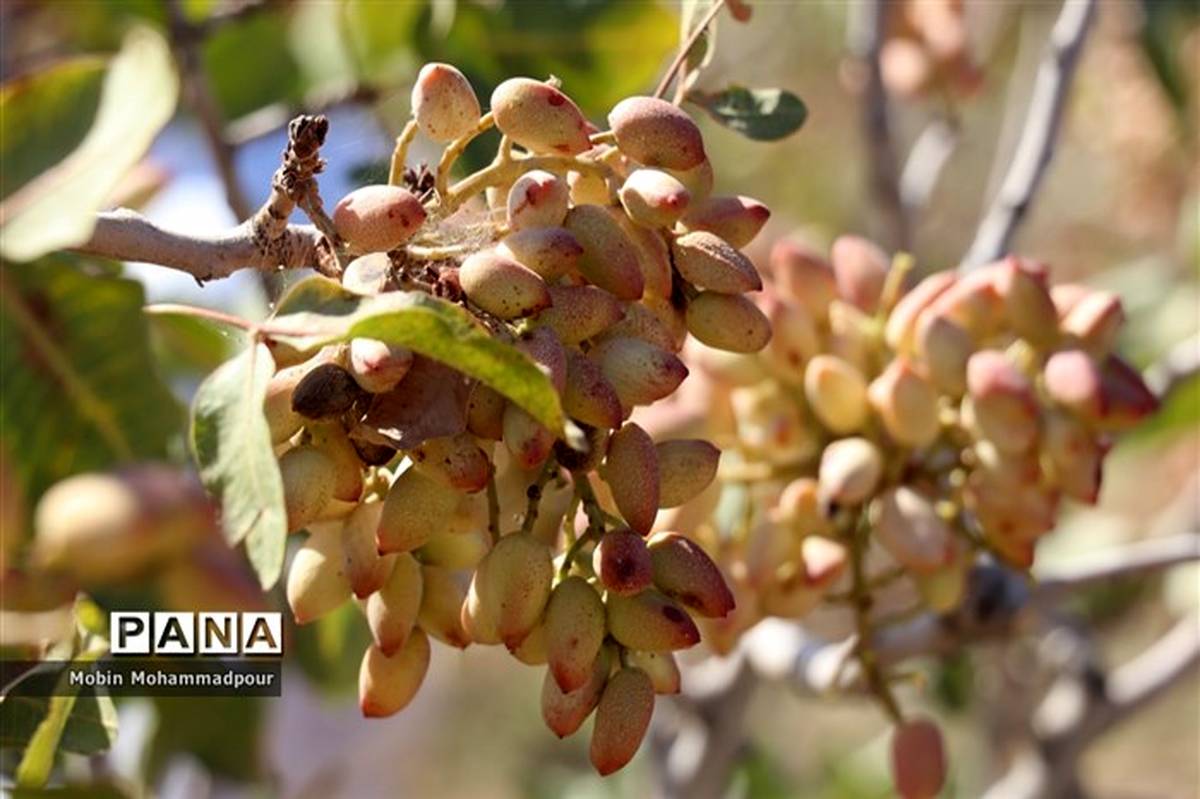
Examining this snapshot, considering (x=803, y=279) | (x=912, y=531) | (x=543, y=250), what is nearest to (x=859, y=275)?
(x=803, y=279)

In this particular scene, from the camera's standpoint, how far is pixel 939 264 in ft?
5.95

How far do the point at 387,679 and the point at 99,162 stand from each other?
0.79ft

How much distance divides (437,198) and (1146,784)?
323 centimetres

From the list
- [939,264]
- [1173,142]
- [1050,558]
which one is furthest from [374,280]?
[1173,142]

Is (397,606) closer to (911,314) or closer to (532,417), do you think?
(532,417)

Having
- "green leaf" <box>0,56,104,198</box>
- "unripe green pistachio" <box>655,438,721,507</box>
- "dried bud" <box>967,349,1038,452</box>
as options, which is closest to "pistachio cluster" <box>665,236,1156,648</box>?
"dried bud" <box>967,349,1038,452</box>

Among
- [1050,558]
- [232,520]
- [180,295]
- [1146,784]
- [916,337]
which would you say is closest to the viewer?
[232,520]

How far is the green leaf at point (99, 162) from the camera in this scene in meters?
0.59

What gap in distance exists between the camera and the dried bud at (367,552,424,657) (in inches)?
24.1

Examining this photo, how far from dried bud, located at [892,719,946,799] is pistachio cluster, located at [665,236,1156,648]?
0.29 feet

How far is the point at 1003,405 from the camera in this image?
78 centimetres

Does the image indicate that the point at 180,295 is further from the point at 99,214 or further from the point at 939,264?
the point at 939,264

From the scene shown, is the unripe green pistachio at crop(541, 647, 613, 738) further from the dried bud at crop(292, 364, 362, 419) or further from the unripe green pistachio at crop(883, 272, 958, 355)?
the unripe green pistachio at crop(883, 272, 958, 355)

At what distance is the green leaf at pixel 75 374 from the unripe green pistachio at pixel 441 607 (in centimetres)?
37
